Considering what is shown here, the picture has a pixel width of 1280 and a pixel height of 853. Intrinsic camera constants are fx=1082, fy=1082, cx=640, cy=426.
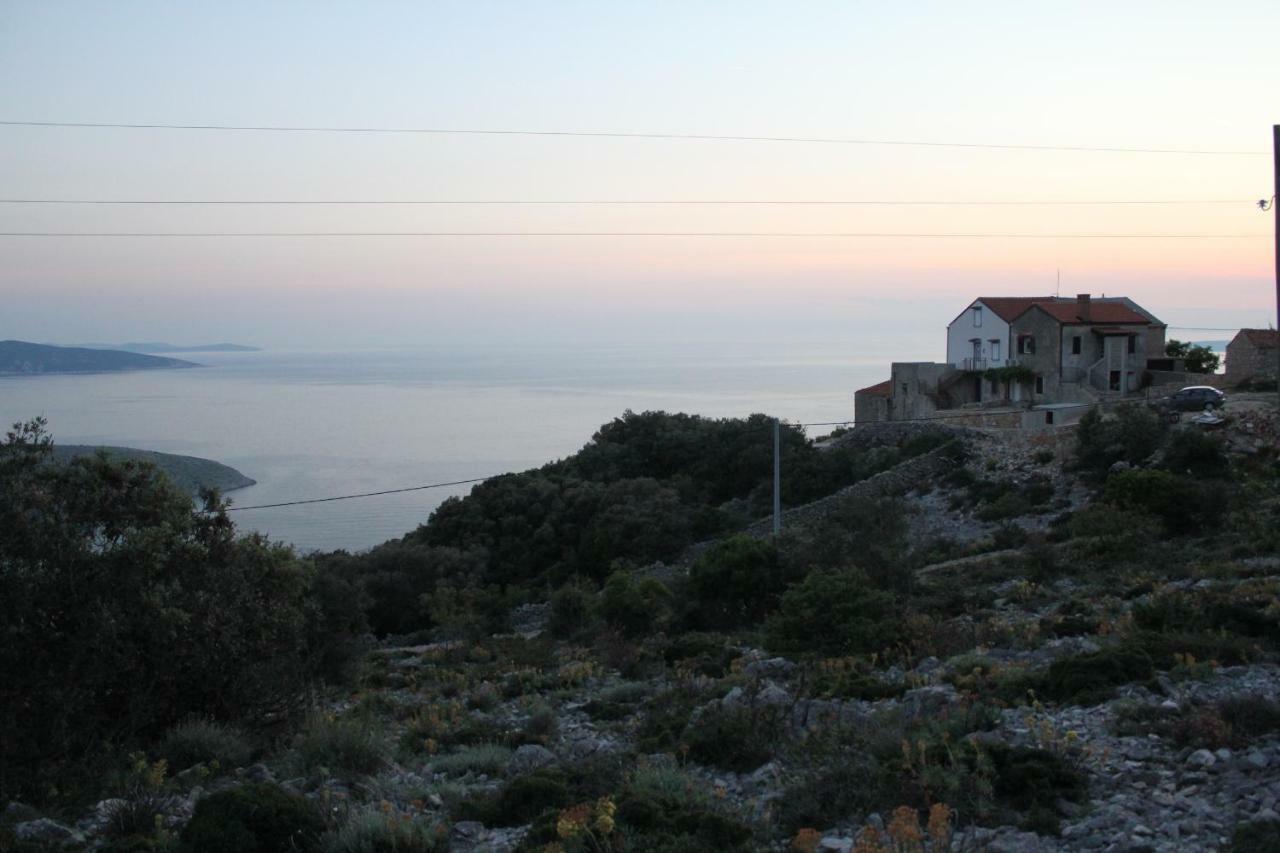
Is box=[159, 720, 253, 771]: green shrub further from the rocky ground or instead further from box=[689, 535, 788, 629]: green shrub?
box=[689, 535, 788, 629]: green shrub

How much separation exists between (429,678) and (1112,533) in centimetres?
1242

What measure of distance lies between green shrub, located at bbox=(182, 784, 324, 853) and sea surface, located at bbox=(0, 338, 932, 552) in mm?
7183

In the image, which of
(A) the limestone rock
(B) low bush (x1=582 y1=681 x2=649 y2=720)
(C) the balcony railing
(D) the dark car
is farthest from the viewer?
(C) the balcony railing

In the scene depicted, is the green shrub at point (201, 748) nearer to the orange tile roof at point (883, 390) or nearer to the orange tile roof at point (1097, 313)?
the orange tile roof at point (1097, 313)

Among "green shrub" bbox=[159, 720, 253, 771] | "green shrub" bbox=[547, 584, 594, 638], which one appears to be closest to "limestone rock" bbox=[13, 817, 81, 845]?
"green shrub" bbox=[159, 720, 253, 771]

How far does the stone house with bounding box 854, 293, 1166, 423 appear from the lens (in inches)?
1661

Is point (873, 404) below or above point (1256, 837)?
above

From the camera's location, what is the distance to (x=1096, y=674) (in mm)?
9695

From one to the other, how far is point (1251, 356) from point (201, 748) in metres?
42.1

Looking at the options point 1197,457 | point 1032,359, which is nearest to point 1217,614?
point 1197,457

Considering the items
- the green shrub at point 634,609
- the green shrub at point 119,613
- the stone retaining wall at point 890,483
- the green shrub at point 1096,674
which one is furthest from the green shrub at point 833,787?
the stone retaining wall at point 890,483

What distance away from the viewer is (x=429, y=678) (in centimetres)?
1561

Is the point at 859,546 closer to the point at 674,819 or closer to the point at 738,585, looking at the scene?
the point at 738,585

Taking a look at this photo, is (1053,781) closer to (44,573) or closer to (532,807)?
(532,807)
